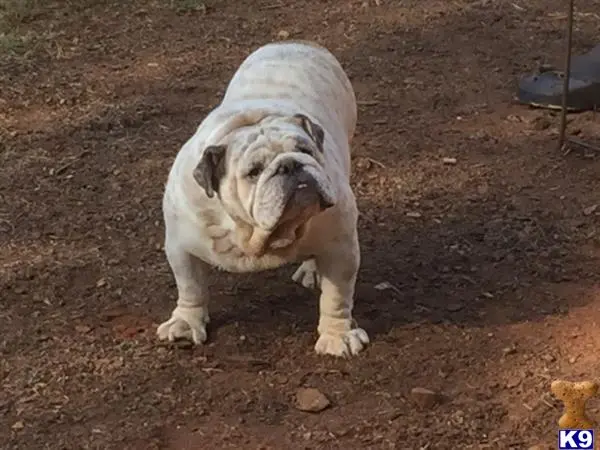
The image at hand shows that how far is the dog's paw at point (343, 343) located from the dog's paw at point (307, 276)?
462 millimetres

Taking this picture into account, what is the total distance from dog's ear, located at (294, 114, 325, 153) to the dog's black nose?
0.19 meters

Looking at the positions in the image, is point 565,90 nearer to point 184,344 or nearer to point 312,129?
point 312,129

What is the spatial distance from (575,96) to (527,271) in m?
1.65

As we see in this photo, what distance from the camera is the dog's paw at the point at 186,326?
417 centimetres

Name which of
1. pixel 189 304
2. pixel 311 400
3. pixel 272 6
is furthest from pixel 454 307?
pixel 272 6

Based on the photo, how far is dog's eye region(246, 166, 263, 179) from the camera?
3.58m

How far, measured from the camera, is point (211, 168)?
3.62 m

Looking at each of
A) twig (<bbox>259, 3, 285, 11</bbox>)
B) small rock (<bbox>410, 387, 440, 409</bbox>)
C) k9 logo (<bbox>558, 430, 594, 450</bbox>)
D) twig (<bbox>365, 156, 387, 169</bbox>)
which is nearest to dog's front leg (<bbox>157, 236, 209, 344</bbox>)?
small rock (<bbox>410, 387, 440, 409</bbox>)

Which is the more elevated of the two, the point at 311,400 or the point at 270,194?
the point at 270,194

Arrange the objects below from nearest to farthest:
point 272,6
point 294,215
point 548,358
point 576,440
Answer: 1. point 576,440
2. point 294,215
3. point 548,358
4. point 272,6

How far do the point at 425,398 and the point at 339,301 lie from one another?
0.46m

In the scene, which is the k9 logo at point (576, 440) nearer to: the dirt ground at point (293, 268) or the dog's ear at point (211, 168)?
the dirt ground at point (293, 268)

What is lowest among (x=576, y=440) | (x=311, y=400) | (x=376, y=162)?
(x=376, y=162)

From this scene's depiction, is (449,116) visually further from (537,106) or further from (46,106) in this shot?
(46,106)
